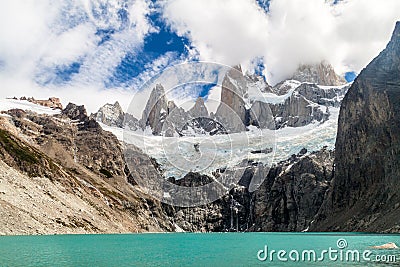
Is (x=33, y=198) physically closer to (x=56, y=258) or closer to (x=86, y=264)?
(x=56, y=258)

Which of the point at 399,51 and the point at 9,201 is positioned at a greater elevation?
the point at 399,51

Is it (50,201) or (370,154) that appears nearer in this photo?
(50,201)

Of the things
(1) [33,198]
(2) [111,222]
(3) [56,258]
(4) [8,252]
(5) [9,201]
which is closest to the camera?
(3) [56,258]

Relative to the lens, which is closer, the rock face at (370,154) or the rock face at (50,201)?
the rock face at (50,201)

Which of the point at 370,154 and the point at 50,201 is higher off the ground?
the point at 370,154

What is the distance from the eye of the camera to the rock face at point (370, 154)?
12450 centimetres

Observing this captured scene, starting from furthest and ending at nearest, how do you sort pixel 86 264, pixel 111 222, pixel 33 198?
pixel 111 222 < pixel 33 198 < pixel 86 264

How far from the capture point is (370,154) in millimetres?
147250

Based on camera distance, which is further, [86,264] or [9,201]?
[9,201]

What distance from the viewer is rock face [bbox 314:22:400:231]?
124500 mm

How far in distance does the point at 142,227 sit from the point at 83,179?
3267cm

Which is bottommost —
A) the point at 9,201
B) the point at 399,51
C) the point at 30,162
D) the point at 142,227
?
the point at 142,227

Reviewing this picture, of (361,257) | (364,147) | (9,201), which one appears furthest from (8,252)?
(364,147)

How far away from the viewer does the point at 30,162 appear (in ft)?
471
